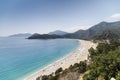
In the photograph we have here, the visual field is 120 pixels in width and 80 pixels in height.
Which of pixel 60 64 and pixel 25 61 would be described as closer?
pixel 60 64

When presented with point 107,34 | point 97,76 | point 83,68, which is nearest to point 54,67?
point 83,68

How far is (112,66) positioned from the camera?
2467 cm

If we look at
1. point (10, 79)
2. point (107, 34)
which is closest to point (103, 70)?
point (10, 79)

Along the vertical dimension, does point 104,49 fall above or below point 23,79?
above

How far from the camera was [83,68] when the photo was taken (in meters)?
33.9

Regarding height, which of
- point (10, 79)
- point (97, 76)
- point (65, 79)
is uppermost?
point (97, 76)

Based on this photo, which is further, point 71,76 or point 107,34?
point 107,34

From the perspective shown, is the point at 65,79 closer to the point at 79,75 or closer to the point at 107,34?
the point at 79,75

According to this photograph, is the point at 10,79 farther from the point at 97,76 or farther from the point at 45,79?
the point at 97,76

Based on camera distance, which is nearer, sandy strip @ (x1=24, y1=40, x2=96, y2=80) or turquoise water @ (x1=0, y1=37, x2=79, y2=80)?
sandy strip @ (x1=24, y1=40, x2=96, y2=80)

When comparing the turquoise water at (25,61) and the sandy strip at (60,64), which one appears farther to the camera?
the turquoise water at (25,61)

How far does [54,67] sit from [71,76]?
25242mm

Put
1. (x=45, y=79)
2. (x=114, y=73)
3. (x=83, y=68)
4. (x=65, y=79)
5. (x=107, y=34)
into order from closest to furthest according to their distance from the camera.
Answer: (x=114, y=73)
(x=65, y=79)
(x=83, y=68)
(x=45, y=79)
(x=107, y=34)

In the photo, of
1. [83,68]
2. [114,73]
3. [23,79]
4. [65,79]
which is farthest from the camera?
[23,79]
